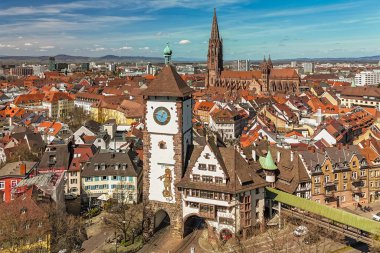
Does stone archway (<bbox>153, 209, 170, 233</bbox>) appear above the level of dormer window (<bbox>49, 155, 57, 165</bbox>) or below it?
below

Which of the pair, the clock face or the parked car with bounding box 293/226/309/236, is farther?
the clock face

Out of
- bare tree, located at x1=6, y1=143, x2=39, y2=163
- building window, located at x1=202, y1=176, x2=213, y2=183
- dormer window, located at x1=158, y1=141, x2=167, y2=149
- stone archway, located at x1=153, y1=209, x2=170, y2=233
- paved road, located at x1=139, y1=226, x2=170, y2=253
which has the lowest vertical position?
paved road, located at x1=139, y1=226, x2=170, y2=253

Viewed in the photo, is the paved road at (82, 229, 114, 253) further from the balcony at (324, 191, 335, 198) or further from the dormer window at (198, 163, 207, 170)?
the balcony at (324, 191, 335, 198)

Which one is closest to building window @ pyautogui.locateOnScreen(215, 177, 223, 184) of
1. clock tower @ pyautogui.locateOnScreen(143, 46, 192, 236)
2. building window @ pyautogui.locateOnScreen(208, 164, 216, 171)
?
building window @ pyautogui.locateOnScreen(208, 164, 216, 171)

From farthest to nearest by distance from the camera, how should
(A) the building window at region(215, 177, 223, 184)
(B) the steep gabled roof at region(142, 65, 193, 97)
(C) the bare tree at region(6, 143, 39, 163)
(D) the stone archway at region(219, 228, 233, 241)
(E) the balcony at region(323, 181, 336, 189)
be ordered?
(C) the bare tree at region(6, 143, 39, 163), (E) the balcony at region(323, 181, 336, 189), (B) the steep gabled roof at region(142, 65, 193, 97), (D) the stone archway at region(219, 228, 233, 241), (A) the building window at region(215, 177, 223, 184)

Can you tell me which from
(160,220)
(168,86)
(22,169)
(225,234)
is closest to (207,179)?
(225,234)

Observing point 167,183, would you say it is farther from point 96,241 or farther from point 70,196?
point 70,196

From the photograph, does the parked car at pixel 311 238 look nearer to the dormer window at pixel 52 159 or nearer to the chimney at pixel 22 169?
the chimney at pixel 22 169

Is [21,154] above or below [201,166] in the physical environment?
below

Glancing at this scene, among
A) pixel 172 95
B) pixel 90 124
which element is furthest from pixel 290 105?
pixel 172 95
